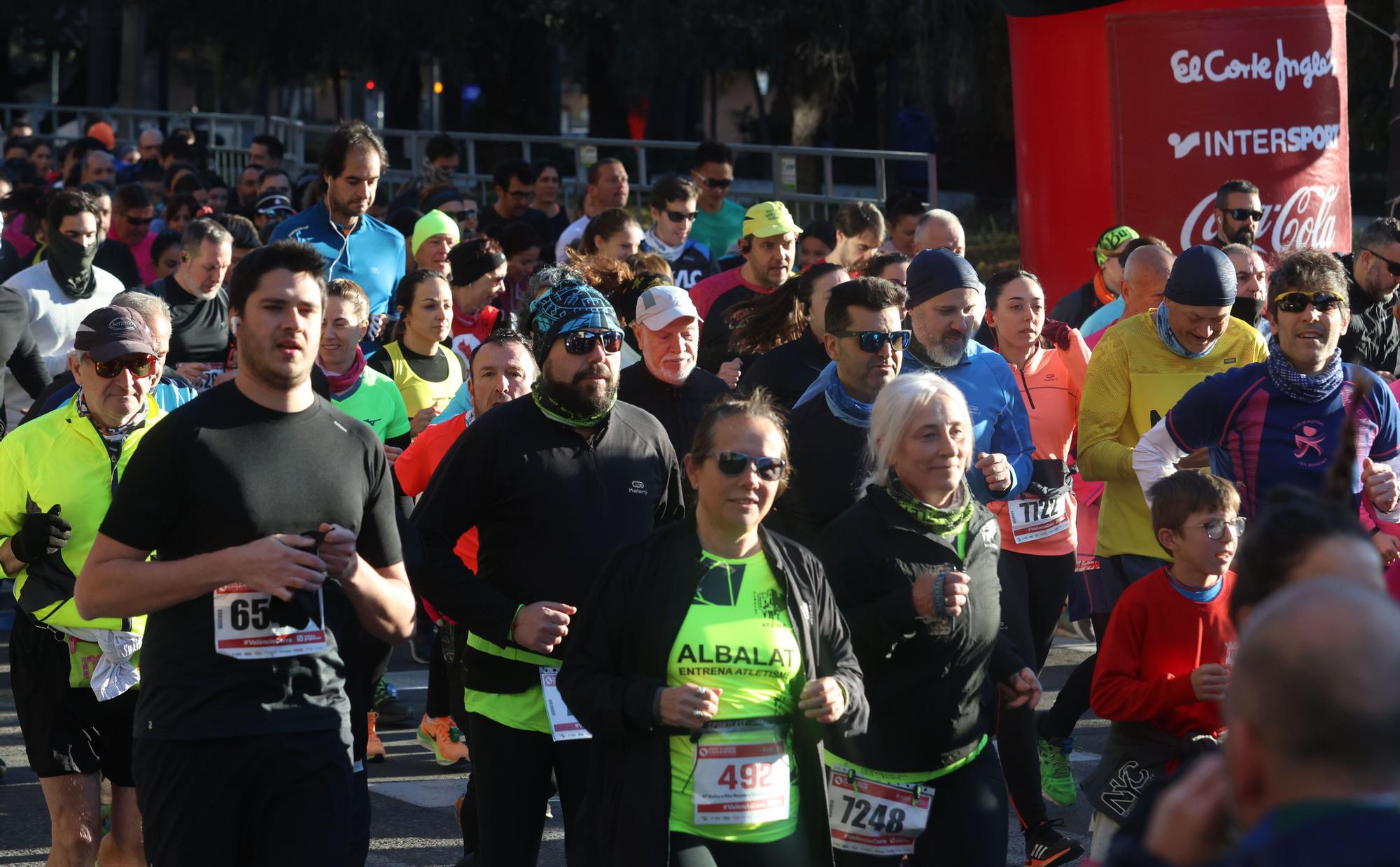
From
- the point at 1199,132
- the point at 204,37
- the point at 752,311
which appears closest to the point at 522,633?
the point at 752,311

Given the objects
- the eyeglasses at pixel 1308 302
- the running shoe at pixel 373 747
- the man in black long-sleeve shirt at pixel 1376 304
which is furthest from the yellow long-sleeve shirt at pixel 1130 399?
the running shoe at pixel 373 747

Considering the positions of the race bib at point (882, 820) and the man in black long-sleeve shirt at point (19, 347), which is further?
the man in black long-sleeve shirt at point (19, 347)

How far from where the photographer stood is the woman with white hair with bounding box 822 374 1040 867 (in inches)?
179

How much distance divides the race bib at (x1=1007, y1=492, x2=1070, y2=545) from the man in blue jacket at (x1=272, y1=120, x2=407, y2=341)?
364 cm

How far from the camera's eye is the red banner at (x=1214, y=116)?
425 inches

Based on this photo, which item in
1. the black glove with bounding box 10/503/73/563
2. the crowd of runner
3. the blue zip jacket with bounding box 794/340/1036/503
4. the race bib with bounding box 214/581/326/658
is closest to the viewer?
the crowd of runner

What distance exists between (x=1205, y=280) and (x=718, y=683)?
312cm

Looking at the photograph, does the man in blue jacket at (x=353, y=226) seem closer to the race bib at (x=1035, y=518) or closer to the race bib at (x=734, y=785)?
the race bib at (x=1035, y=518)

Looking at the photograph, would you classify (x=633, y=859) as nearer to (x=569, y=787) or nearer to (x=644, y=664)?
(x=644, y=664)

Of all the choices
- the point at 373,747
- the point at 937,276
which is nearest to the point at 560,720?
the point at 937,276

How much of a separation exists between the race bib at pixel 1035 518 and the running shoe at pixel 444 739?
2437mm

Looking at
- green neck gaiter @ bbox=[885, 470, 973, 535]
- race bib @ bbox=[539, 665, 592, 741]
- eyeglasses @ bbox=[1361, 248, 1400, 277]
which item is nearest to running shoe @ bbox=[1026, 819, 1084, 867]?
green neck gaiter @ bbox=[885, 470, 973, 535]

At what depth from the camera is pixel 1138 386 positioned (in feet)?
21.6

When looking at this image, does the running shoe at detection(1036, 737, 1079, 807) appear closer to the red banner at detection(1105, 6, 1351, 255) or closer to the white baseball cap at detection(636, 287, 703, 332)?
the white baseball cap at detection(636, 287, 703, 332)
